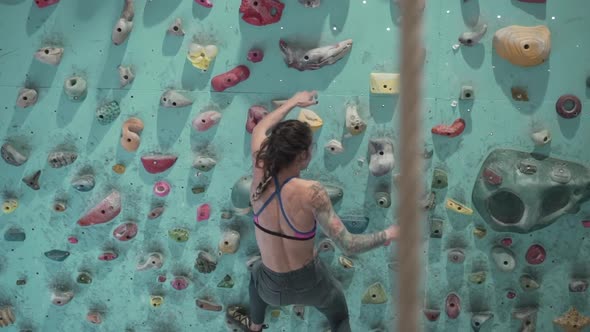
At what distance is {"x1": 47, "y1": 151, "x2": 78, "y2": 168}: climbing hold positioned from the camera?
9.75 ft

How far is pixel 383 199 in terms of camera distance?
2932 mm

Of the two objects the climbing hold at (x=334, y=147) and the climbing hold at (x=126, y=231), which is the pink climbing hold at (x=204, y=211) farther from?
the climbing hold at (x=334, y=147)

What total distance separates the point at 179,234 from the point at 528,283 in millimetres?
1847

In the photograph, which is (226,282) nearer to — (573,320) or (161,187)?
(161,187)

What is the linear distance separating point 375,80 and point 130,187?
1.37 m

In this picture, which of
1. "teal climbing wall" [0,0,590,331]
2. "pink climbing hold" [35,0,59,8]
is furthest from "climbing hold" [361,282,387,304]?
"pink climbing hold" [35,0,59,8]

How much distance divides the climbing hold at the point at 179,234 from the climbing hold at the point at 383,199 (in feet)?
3.34

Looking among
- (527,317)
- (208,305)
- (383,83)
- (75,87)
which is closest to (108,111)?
(75,87)

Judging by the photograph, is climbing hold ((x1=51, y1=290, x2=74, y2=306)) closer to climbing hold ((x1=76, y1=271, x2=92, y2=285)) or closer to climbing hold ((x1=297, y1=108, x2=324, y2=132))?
climbing hold ((x1=76, y1=271, x2=92, y2=285))

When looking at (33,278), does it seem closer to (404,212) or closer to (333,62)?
(333,62)

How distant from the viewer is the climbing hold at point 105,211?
3.04m

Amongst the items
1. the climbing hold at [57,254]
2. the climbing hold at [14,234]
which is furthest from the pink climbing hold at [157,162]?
the climbing hold at [14,234]

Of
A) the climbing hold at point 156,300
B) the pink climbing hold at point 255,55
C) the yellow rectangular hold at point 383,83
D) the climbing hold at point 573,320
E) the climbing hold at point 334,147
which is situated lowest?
the climbing hold at point 573,320

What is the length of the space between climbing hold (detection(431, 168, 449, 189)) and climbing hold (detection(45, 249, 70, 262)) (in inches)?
78.1
